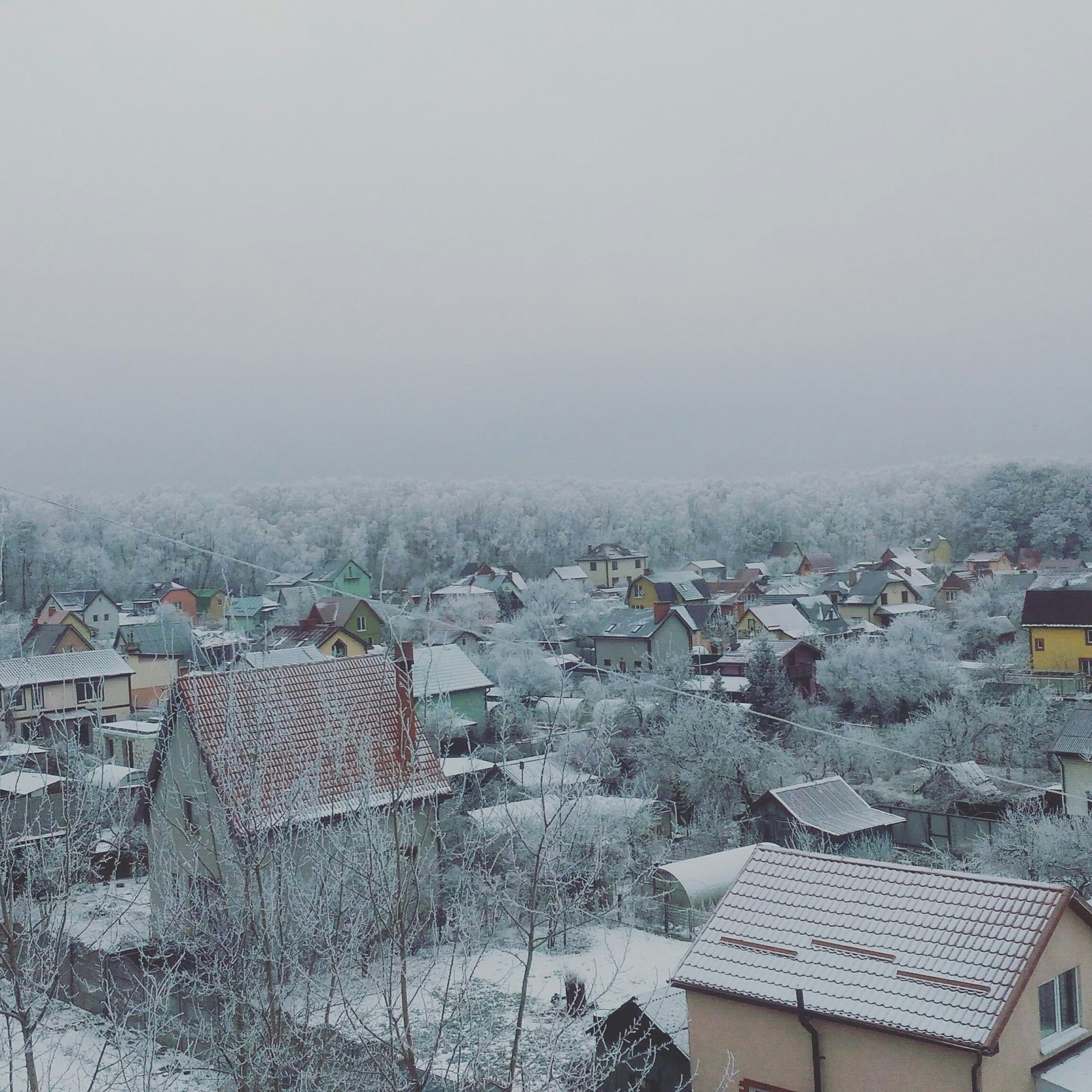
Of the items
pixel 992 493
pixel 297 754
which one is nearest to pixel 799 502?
pixel 992 493

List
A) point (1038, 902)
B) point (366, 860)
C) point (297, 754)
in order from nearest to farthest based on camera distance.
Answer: point (366, 860) < point (1038, 902) < point (297, 754)

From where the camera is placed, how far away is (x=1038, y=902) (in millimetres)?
6062

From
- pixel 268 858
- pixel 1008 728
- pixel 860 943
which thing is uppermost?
pixel 268 858

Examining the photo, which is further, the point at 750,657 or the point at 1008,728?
the point at 750,657

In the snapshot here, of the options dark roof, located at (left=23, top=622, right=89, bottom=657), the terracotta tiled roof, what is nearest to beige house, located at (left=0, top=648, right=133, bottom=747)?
dark roof, located at (left=23, top=622, right=89, bottom=657)

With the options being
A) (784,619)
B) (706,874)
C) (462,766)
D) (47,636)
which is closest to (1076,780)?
(706,874)

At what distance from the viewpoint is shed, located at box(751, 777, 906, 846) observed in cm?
1447

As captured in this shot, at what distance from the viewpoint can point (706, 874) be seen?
508 inches

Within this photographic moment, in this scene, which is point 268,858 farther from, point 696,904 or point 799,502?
point 799,502

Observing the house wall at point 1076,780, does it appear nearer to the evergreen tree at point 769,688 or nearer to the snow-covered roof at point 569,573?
the evergreen tree at point 769,688

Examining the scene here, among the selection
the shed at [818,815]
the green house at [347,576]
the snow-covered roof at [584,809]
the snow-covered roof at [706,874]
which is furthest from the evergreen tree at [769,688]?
the green house at [347,576]

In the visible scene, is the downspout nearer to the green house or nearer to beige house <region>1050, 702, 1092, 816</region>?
beige house <region>1050, 702, 1092, 816</region>

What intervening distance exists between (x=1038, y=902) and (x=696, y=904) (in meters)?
6.91

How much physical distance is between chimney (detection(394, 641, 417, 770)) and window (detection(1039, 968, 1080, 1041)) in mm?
3925
